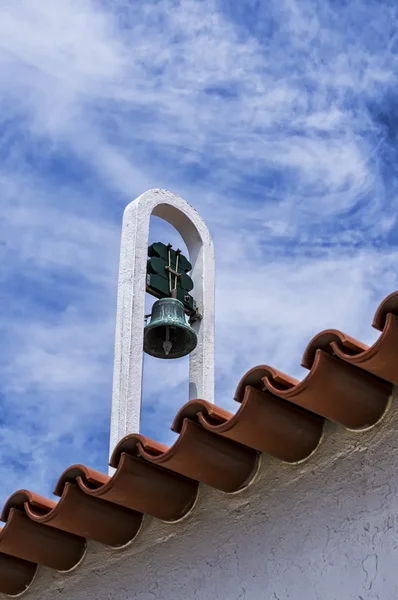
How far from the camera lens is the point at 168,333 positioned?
253 inches

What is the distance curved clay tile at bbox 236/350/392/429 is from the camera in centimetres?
344

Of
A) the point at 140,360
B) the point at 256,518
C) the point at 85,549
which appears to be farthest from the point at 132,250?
the point at 256,518

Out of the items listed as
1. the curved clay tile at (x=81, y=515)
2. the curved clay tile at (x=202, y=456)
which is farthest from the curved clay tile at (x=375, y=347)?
the curved clay tile at (x=81, y=515)

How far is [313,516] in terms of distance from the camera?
3559 mm

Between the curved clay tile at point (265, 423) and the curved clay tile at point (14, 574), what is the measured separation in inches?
48.5

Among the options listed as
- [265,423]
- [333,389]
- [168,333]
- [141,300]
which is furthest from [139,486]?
[168,333]

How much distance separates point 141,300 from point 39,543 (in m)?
2.30

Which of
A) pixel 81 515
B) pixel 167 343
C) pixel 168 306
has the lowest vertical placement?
pixel 81 515

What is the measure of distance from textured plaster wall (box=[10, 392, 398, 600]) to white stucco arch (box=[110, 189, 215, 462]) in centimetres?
169

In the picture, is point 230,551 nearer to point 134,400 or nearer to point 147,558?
point 147,558

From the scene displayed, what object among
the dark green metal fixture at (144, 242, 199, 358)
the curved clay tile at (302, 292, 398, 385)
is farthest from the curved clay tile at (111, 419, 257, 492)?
the dark green metal fixture at (144, 242, 199, 358)

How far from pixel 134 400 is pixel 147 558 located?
191 cm

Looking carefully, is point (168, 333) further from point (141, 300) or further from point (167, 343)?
point (141, 300)

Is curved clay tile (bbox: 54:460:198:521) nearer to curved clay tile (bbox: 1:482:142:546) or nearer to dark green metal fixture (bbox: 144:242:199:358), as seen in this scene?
curved clay tile (bbox: 1:482:142:546)
